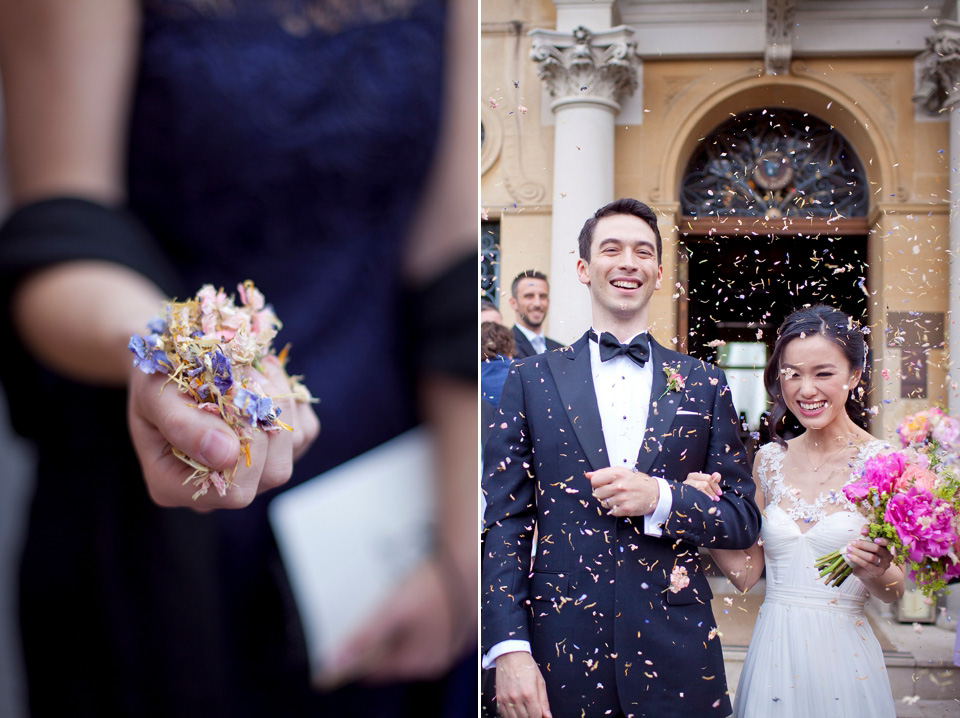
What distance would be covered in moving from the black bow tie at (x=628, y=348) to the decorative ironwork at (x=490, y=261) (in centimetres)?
22

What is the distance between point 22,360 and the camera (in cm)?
122

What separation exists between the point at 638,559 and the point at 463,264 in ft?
2.00

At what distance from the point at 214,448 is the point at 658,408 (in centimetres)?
70

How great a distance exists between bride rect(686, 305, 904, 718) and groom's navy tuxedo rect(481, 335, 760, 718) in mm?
48

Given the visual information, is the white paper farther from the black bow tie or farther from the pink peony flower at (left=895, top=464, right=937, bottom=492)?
the pink peony flower at (left=895, top=464, right=937, bottom=492)

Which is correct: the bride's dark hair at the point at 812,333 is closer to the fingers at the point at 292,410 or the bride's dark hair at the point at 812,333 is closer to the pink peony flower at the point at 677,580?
the pink peony flower at the point at 677,580

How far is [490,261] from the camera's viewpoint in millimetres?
1172

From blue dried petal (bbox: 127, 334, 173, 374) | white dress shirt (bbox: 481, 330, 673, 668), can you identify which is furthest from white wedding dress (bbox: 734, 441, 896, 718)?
blue dried petal (bbox: 127, 334, 173, 374)

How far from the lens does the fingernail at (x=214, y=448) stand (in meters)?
0.99

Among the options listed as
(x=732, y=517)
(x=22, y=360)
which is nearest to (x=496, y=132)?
(x=732, y=517)

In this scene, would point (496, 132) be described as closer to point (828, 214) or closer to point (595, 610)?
point (828, 214)

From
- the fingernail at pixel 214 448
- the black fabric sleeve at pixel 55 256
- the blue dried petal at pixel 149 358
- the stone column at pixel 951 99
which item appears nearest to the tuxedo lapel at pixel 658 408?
the stone column at pixel 951 99

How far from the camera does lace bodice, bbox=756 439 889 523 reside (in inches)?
38.5

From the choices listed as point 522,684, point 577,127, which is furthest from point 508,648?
point 577,127
